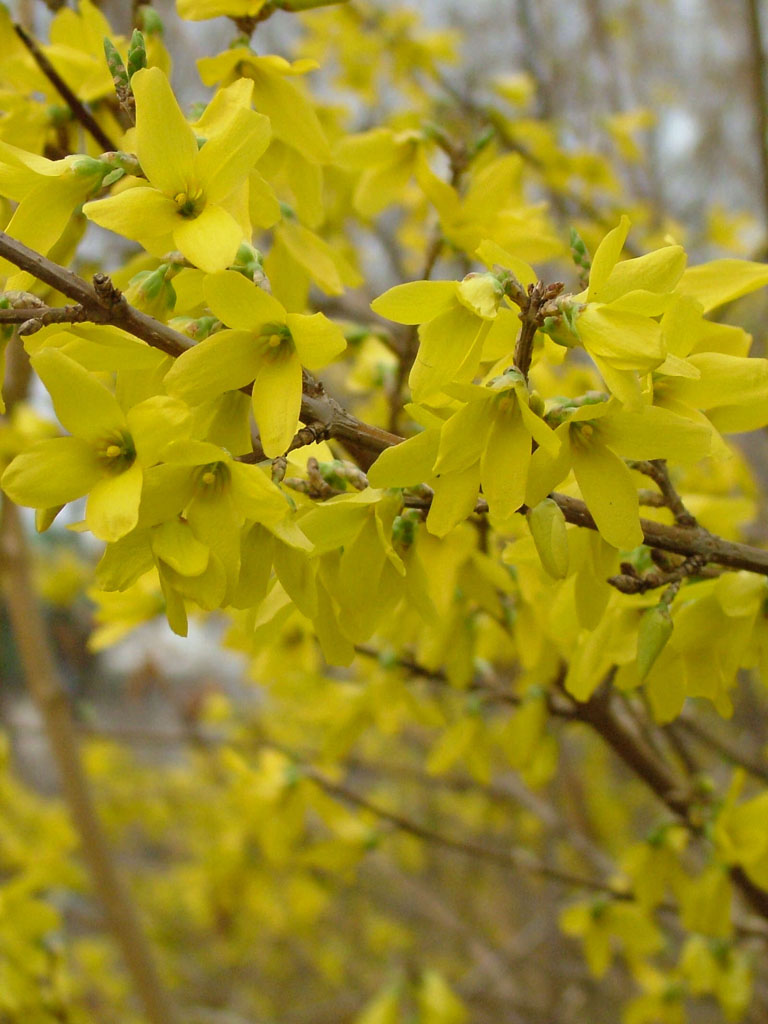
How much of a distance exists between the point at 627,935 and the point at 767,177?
1.71m

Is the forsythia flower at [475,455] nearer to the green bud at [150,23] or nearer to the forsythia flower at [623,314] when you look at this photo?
the forsythia flower at [623,314]

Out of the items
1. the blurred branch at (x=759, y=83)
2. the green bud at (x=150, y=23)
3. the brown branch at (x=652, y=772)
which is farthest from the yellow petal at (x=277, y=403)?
the blurred branch at (x=759, y=83)

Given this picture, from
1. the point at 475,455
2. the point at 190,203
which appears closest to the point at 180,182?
the point at 190,203

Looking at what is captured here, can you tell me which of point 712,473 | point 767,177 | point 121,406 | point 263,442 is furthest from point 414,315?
point 767,177

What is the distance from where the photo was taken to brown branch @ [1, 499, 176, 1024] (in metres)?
1.88

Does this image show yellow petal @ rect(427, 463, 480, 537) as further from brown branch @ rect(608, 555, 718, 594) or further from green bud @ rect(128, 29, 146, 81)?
green bud @ rect(128, 29, 146, 81)

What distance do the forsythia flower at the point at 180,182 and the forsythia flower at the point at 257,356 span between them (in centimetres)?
3

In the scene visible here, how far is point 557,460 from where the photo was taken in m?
0.69

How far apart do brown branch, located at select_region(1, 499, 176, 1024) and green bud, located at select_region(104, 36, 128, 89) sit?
49.8 inches

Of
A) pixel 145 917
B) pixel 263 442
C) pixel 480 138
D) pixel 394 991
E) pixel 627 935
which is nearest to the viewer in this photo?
pixel 263 442

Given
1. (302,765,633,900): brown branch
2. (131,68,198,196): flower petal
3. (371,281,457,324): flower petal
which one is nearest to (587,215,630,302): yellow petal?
(371,281,457,324): flower petal

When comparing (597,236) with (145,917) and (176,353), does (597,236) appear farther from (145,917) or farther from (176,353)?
(145,917)

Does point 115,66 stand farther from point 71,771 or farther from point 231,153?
point 71,771

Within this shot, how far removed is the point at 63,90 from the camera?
1078mm
